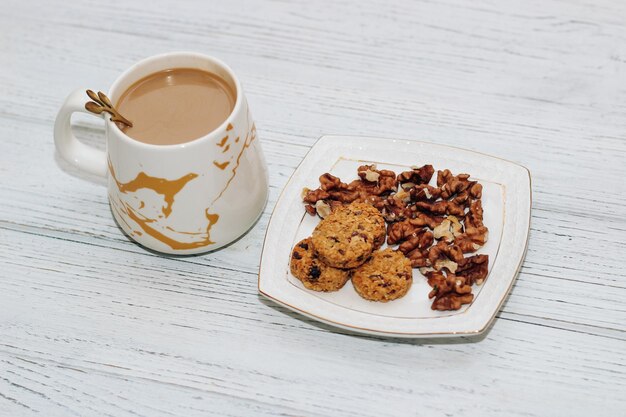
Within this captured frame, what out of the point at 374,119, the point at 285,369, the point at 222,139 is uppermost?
the point at 222,139

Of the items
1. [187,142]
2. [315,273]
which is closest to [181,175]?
[187,142]

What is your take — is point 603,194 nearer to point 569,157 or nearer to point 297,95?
point 569,157

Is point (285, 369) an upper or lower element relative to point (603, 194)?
lower

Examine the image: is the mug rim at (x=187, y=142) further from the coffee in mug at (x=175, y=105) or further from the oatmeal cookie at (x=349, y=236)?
the oatmeal cookie at (x=349, y=236)

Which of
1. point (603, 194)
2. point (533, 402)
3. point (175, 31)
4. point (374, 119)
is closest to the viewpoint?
point (533, 402)

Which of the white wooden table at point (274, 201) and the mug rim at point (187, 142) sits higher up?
the mug rim at point (187, 142)

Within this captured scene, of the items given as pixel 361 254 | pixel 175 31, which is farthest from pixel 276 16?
pixel 361 254

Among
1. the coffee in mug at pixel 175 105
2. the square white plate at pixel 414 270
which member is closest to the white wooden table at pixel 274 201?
the square white plate at pixel 414 270
